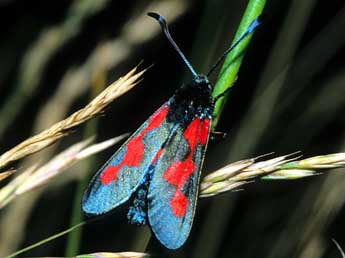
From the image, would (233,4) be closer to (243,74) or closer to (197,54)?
(197,54)

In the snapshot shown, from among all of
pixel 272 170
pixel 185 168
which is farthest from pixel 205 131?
pixel 272 170

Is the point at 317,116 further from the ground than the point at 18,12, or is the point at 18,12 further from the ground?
the point at 18,12

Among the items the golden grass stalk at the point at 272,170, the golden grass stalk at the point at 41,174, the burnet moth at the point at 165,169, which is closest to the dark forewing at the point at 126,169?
the burnet moth at the point at 165,169

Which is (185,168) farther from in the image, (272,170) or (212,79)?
(212,79)

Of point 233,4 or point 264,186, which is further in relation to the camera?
point 264,186

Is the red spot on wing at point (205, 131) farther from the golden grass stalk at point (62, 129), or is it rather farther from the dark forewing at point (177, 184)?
the golden grass stalk at point (62, 129)

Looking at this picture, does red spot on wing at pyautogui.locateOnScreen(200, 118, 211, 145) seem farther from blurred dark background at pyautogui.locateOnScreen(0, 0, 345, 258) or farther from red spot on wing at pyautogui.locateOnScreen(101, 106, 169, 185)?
blurred dark background at pyautogui.locateOnScreen(0, 0, 345, 258)

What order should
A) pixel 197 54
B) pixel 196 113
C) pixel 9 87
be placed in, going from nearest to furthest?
pixel 196 113 < pixel 197 54 < pixel 9 87

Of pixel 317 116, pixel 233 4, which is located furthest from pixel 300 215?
pixel 233 4
